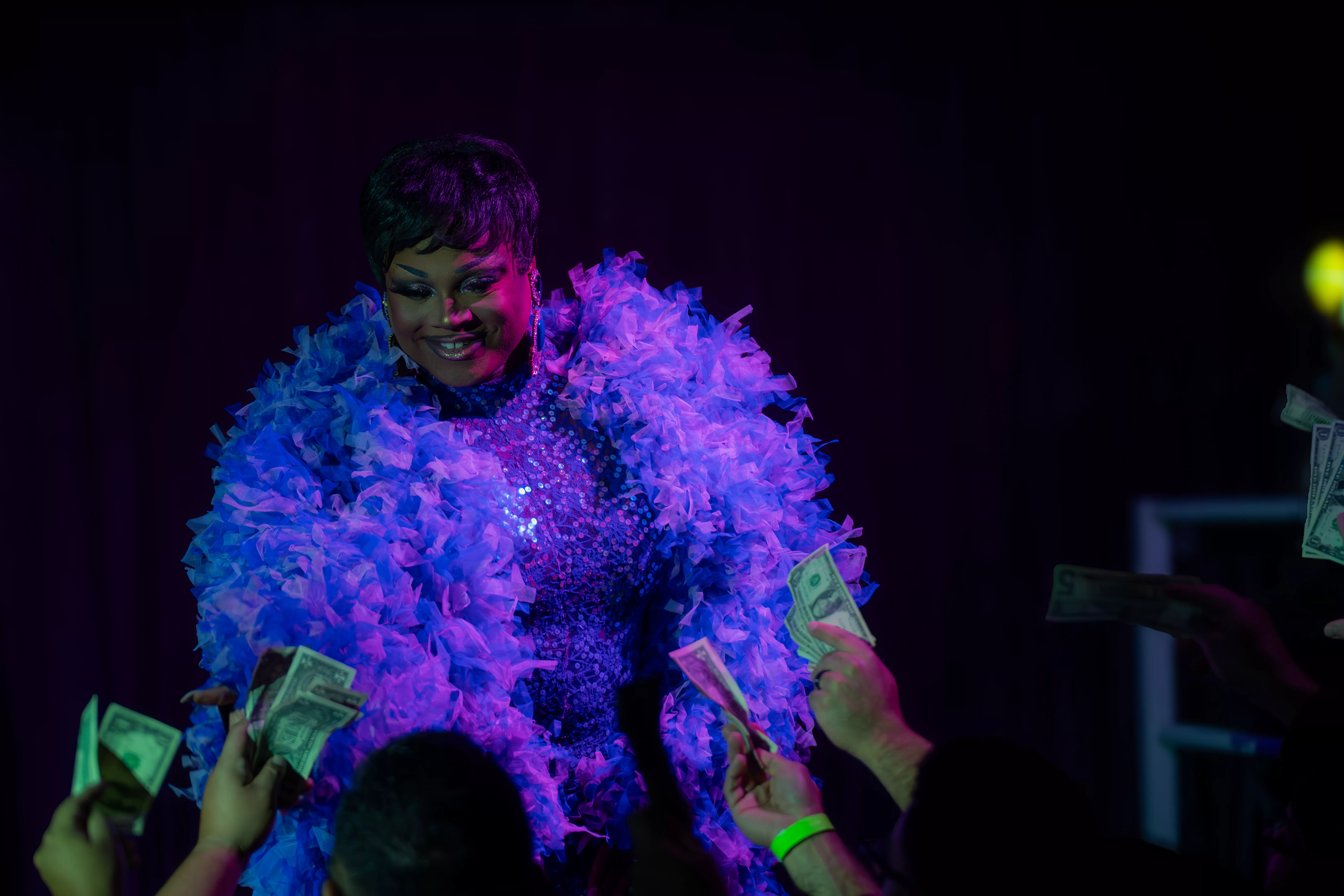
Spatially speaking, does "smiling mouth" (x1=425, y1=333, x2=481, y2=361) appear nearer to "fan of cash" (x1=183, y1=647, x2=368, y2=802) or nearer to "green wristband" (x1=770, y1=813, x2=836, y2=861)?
"fan of cash" (x1=183, y1=647, x2=368, y2=802)

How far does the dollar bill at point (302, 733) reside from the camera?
1.24 meters

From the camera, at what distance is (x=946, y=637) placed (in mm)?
2547

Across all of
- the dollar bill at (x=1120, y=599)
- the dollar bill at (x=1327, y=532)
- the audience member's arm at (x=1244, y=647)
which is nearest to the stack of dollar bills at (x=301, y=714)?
the dollar bill at (x=1120, y=599)

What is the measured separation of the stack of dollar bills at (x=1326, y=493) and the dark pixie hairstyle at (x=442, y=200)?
1.34 m

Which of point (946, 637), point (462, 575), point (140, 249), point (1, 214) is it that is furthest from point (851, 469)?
point (1, 214)

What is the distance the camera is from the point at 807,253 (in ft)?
7.97

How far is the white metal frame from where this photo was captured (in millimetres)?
2213

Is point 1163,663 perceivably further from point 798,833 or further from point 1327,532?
point 798,833

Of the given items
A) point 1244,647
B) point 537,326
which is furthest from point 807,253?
point 1244,647

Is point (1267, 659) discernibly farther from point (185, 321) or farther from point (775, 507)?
point (185, 321)

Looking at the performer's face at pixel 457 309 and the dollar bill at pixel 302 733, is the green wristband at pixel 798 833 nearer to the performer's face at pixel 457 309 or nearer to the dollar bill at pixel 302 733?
the dollar bill at pixel 302 733

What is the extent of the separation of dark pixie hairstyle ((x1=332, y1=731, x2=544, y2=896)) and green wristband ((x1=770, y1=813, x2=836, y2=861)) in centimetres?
36

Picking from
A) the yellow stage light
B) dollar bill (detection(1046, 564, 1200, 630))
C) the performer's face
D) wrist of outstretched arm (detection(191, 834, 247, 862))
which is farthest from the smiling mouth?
the yellow stage light

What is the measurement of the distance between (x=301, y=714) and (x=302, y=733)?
0.04m
